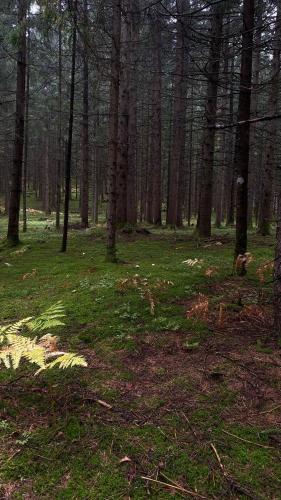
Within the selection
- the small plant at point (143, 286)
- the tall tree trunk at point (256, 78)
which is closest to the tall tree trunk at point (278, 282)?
the small plant at point (143, 286)

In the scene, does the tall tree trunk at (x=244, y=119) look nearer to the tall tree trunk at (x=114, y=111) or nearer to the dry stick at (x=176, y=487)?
the tall tree trunk at (x=114, y=111)

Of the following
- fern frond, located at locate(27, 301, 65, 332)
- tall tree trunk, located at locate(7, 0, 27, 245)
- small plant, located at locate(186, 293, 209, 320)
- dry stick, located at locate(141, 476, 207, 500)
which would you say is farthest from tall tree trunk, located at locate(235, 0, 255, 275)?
tall tree trunk, located at locate(7, 0, 27, 245)

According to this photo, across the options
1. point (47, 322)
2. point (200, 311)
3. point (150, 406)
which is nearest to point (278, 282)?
point (200, 311)

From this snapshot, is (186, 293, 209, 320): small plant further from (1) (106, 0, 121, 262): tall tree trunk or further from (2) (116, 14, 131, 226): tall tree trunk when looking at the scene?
(2) (116, 14, 131, 226): tall tree trunk

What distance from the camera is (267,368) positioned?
13.9 ft

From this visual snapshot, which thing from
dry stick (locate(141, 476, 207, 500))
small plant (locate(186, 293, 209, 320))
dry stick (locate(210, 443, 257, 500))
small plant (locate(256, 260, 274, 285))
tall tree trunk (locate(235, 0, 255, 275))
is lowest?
dry stick (locate(141, 476, 207, 500))

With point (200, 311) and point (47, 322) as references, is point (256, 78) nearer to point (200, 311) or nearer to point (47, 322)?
point (200, 311)

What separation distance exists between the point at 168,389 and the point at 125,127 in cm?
1221

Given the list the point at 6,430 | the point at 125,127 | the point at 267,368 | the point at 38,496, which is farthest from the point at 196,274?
the point at 125,127

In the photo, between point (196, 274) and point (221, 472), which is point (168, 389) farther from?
point (196, 274)

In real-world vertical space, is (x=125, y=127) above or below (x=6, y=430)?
above

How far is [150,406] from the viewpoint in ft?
11.9

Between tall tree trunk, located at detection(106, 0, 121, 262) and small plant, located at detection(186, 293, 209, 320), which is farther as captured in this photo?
tall tree trunk, located at detection(106, 0, 121, 262)

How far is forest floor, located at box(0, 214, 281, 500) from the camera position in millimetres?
2801
